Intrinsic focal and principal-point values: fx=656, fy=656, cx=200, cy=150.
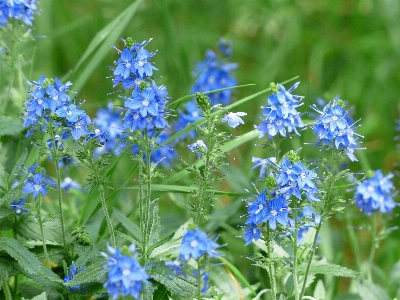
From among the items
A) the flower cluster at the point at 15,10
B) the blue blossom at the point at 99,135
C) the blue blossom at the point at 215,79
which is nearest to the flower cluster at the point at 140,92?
the blue blossom at the point at 99,135

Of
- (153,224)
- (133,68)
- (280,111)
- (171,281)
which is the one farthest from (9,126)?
(280,111)

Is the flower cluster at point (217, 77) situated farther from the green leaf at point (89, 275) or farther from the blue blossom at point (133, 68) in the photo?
the green leaf at point (89, 275)

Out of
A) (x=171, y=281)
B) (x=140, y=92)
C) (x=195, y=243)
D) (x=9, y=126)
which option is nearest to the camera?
(x=195, y=243)

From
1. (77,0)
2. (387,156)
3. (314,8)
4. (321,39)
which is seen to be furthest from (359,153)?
(77,0)

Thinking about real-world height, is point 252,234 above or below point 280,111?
→ below

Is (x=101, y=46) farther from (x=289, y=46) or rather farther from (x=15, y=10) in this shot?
(x=289, y=46)

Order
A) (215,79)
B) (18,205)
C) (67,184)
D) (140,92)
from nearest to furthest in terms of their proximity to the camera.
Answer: (140,92)
(18,205)
(67,184)
(215,79)
